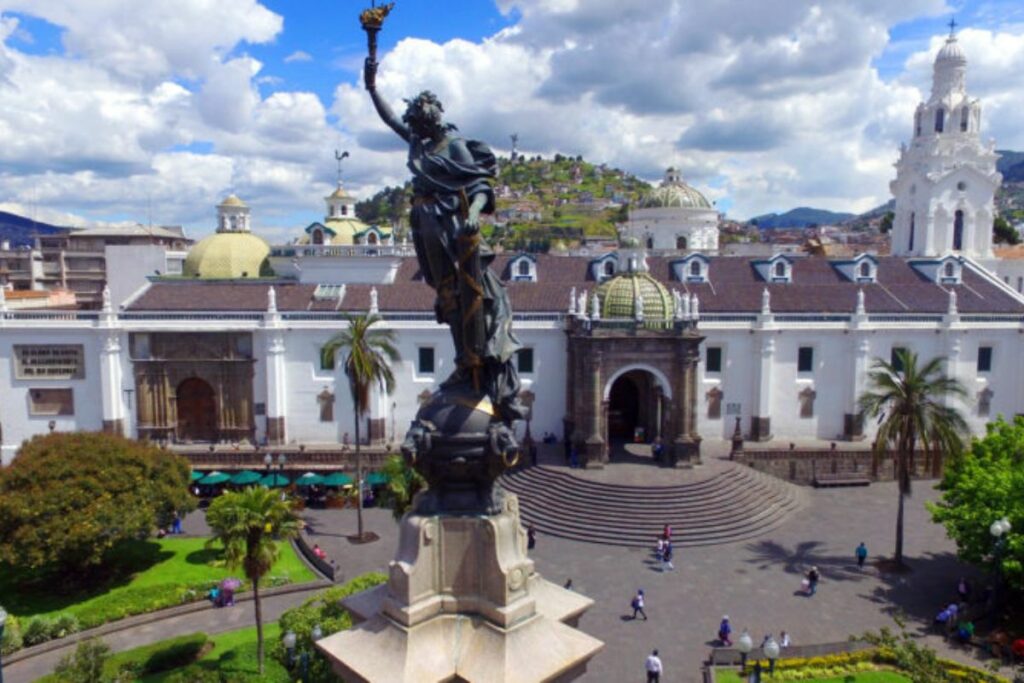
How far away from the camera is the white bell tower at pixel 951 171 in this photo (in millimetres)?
49594

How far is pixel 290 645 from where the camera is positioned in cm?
1691

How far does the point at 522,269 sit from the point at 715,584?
25203mm

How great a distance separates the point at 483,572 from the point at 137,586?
22.2 m

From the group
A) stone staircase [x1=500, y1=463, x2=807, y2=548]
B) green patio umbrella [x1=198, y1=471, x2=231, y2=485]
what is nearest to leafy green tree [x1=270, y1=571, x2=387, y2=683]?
stone staircase [x1=500, y1=463, x2=807, y2=548]

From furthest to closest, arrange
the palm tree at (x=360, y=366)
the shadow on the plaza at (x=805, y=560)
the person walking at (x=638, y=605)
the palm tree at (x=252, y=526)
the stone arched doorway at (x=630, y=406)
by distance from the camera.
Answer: the stone arched doorway at (x=630, y=406)
the palm tree at (x=360, y=366)
the shadow on the plaza at (x=805, y=560)
the person walking at (x=638, y=605)
the palm tree at (x=252, y=526)

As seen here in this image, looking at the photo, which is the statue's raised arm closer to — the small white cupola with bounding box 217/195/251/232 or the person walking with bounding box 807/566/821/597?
the person walking with bounding box 807/566/821/597

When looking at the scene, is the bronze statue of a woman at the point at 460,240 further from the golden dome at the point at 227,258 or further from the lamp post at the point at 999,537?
the golden dome at the point at 227,258

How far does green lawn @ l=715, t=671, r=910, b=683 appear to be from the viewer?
18.8m

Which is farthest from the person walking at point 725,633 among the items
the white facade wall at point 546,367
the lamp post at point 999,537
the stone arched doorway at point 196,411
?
the stone arched doorway at point 196,411

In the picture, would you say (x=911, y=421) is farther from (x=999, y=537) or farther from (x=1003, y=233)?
(x=1003, y=233)

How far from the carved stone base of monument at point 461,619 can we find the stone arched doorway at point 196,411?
112 feet

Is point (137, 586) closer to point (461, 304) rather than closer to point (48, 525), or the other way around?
point (48, 525)

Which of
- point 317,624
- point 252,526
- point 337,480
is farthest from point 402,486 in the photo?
point 337,480

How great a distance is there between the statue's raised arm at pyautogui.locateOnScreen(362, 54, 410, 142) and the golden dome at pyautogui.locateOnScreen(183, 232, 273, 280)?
5029 cm
